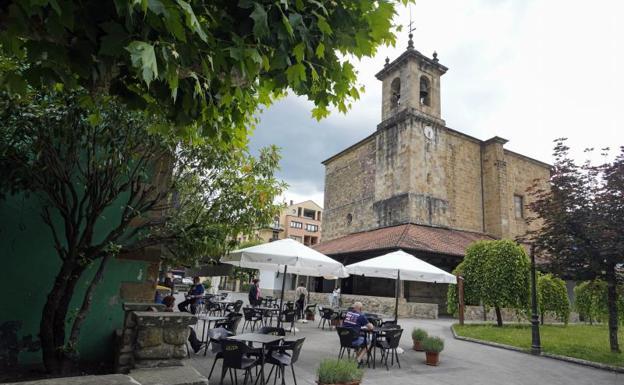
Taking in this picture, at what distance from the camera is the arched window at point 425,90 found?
23922 millimetres

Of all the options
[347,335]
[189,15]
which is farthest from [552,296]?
[189,15]

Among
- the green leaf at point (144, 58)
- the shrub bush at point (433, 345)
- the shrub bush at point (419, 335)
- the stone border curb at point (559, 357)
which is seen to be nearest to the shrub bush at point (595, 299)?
the stone border curb at point (559, 357)

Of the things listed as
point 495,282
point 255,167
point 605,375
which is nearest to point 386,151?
point 495,282

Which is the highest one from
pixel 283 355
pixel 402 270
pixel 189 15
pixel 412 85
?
pixel 412 85

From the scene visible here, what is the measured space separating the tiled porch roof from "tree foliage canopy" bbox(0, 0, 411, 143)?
49.4 ft

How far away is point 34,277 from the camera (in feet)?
16.0

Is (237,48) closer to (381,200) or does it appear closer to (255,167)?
(255,167)

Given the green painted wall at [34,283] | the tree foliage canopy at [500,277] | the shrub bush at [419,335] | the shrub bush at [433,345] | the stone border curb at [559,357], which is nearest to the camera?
the green painted wall at [34,283]

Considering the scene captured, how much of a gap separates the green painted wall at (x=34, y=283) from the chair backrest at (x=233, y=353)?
1689 millimetres

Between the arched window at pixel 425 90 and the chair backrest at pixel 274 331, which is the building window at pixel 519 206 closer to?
the arched window at pixel 425 90

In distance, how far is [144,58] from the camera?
1823 mm

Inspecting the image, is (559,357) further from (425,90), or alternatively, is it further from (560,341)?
(425,90)

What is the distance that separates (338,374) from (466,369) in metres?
3.87

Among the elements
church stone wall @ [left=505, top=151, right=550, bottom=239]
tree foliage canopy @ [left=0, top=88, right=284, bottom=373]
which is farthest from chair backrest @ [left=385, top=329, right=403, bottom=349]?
church stone wall @ [left=505, top=151, right=550, bottom=239]
